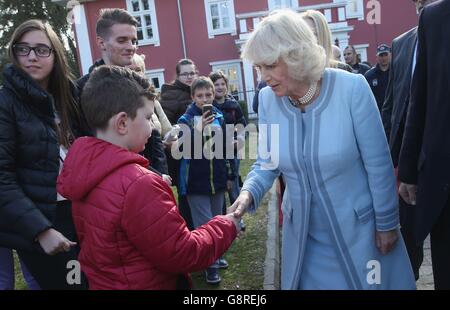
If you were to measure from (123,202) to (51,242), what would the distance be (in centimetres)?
75

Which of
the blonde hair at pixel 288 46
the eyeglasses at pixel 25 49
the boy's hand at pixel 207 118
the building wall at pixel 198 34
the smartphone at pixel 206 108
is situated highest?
the building wall at pixel 198 34

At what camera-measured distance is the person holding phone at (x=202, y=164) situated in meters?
4.07

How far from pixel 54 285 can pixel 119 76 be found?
51.9 inches

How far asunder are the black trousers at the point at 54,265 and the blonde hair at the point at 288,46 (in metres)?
1.40

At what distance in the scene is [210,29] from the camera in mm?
22016

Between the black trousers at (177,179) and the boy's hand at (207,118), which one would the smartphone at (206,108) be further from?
the black trousers at (177,179)

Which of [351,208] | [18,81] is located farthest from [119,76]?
[351,208]

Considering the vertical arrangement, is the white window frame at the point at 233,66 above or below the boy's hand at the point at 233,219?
above

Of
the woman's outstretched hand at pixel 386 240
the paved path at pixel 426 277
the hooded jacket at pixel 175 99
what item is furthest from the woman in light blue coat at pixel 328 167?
the hooded jacket at pixel 175 99

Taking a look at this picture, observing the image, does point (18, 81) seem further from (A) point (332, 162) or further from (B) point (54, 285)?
(A) point (332, 162)

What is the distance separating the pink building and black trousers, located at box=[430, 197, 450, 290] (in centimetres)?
1900

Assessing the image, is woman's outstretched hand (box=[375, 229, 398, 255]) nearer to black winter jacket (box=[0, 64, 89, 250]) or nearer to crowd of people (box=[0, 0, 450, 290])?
crowd of people (box=[0, 0, 450, 290])

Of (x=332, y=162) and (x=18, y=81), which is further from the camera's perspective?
(x=18, y=81)
